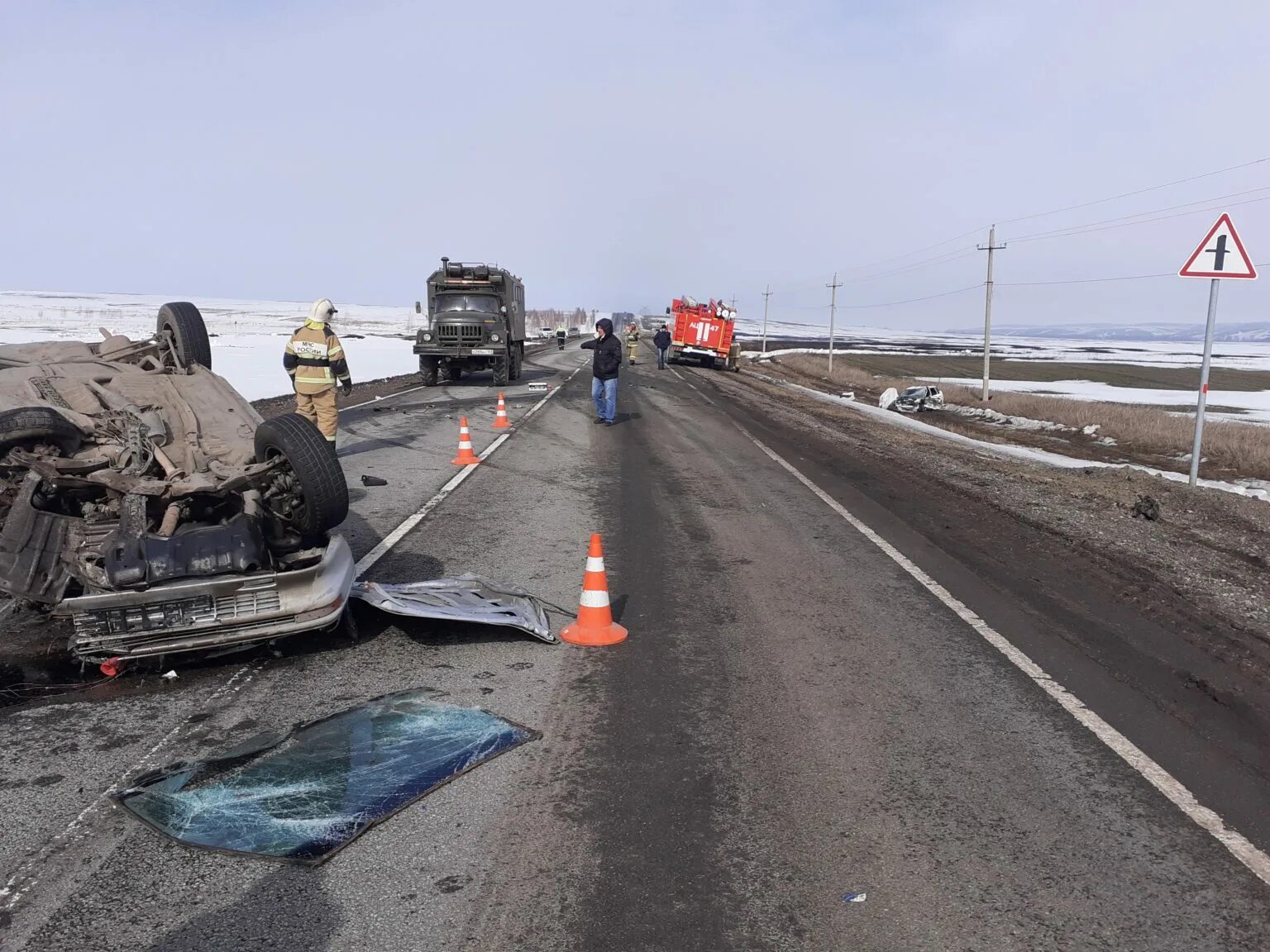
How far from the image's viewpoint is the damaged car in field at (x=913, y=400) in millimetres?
27266

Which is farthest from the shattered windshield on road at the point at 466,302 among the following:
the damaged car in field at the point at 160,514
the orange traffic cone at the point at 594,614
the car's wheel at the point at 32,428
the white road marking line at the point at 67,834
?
the white road marking line at the point at 67,834

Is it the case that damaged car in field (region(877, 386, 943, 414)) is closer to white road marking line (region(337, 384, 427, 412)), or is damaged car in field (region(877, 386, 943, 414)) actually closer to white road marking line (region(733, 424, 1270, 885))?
white road marking line (region(337, 384, 427, 412))

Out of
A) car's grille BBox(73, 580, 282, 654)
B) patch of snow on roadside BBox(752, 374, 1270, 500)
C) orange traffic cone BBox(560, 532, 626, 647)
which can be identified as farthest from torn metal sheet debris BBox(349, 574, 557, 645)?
patch of snow on roadside BBox(752, 374, 1270, 500)

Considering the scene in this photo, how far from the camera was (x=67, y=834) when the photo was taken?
10.8 feet

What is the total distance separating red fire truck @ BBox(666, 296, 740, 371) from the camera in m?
38.6

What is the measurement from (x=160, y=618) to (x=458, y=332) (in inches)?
773

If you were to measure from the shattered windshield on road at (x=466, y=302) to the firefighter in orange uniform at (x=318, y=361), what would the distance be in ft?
47.6

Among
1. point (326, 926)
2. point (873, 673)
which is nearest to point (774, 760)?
point (873, 673)

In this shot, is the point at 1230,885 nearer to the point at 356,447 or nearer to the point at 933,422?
the point at 356,447

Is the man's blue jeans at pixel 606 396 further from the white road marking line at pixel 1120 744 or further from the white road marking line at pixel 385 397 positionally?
the white road marking line at pixel 1120 744

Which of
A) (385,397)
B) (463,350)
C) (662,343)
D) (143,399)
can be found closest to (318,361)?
(143,399)

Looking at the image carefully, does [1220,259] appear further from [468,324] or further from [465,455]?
[468,324]

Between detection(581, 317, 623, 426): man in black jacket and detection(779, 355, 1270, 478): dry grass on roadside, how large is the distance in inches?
437

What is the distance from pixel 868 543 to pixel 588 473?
14.5ft
